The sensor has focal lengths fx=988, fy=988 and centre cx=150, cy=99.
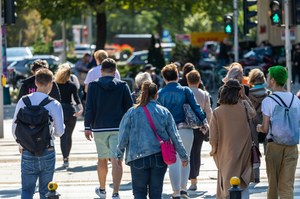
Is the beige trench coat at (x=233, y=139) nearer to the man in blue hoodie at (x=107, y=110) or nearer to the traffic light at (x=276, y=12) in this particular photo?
the man in blue hoodie at (x=107, y=110)

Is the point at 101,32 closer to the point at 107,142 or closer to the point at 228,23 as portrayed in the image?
the point at 228,23

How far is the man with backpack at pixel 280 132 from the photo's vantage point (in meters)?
10.8

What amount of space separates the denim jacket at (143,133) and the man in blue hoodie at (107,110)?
241cm

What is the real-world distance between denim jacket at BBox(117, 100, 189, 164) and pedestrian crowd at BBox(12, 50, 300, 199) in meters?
0.01

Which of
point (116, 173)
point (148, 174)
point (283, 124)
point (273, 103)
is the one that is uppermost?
point (273, 103)

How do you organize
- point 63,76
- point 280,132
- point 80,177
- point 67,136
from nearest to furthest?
point 280,132, point 80,177, point 63,76, point 67,136

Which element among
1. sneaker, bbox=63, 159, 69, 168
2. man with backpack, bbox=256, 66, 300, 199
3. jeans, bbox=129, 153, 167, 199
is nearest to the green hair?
man with backpack, bbox=256, 66, 300, 199

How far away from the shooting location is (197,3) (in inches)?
1503

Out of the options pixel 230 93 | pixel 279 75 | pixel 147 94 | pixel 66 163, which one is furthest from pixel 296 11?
pixel 147 94

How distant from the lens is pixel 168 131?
1008cm

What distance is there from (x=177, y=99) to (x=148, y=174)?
2601 millimetres

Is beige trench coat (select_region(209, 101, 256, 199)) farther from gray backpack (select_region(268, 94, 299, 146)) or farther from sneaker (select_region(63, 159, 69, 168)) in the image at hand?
sneaker (select_region(63, 159, 69, 168))

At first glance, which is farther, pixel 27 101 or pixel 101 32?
pixel 101 32

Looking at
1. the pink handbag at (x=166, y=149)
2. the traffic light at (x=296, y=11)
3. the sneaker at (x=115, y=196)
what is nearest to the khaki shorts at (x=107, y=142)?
the sneaker at (x=115, y=196)
